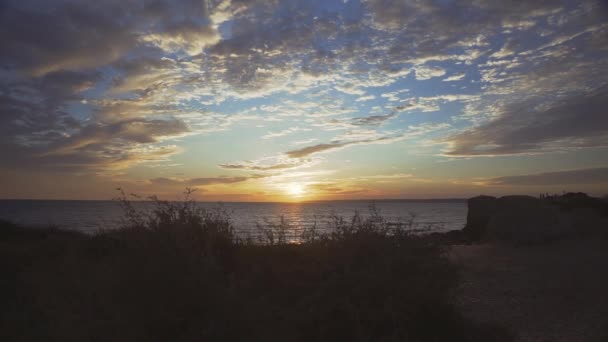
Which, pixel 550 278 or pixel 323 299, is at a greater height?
pixel 323 299

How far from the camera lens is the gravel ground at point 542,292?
5.10 m

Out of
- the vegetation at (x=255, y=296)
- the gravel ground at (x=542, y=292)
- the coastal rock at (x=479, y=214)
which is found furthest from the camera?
the coastal rock at (x=479, y=214)

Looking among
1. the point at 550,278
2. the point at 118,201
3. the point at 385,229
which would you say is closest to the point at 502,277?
the point at 550,278

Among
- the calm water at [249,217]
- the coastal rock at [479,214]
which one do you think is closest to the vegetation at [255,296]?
the calm water at [249,217]

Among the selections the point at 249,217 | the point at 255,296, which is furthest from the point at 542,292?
the point at 249,217

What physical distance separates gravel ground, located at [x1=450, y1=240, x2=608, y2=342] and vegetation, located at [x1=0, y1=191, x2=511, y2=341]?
1.00 metres

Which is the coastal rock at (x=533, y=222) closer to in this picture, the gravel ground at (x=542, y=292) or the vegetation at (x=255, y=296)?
the gravel ground at (x=542, y=292)

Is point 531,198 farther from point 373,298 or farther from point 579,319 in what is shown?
point 373,298

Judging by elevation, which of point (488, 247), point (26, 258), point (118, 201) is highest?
point (118, 201)

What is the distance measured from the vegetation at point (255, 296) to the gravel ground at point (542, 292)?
100 cm

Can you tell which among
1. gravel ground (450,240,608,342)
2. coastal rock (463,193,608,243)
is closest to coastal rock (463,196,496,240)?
Result: coastal rock (463,193,608,243)

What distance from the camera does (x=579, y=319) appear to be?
17.6ft

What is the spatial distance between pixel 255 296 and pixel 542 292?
5.75 meters

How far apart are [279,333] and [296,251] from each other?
2.63m
